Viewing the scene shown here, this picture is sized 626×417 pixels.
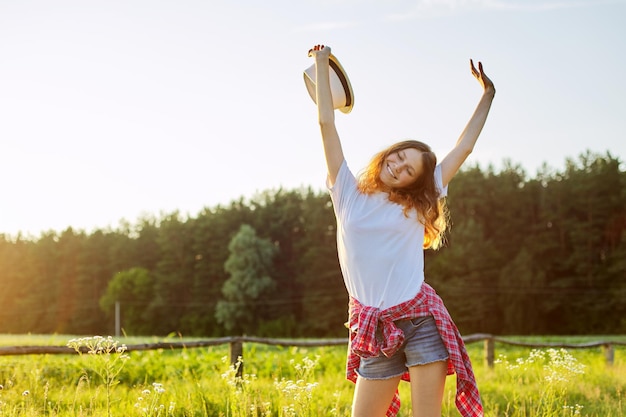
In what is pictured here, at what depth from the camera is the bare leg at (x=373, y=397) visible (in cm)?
293

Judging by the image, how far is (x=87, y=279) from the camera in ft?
178

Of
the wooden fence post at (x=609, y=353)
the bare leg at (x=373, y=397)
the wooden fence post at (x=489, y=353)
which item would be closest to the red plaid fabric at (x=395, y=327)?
the bare leg at (x=373, y=397)

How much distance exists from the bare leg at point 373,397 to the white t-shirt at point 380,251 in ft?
1.09

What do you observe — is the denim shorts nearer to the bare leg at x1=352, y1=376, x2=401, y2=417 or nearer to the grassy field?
the bare leg at x1=352, y1=376, x2=401, y2=417

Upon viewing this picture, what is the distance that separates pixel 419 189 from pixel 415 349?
0.68 m

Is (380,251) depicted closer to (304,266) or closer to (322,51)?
(322,51)

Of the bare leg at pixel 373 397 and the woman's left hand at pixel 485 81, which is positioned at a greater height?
the woman's left hand at pixel 485 81

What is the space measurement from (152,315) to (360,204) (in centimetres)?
4710

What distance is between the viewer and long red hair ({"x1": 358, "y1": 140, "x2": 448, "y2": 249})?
299cm

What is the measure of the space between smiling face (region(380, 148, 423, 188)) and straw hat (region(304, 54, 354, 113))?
401mm

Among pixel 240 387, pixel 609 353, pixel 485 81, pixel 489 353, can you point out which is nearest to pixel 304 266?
pixel 609 353

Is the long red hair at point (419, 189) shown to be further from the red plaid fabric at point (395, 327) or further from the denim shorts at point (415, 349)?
the denim shorts at point (415, 349)

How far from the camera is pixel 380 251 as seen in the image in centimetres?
289

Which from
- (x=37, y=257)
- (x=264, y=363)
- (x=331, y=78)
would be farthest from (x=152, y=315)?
(x=331, y=78)
